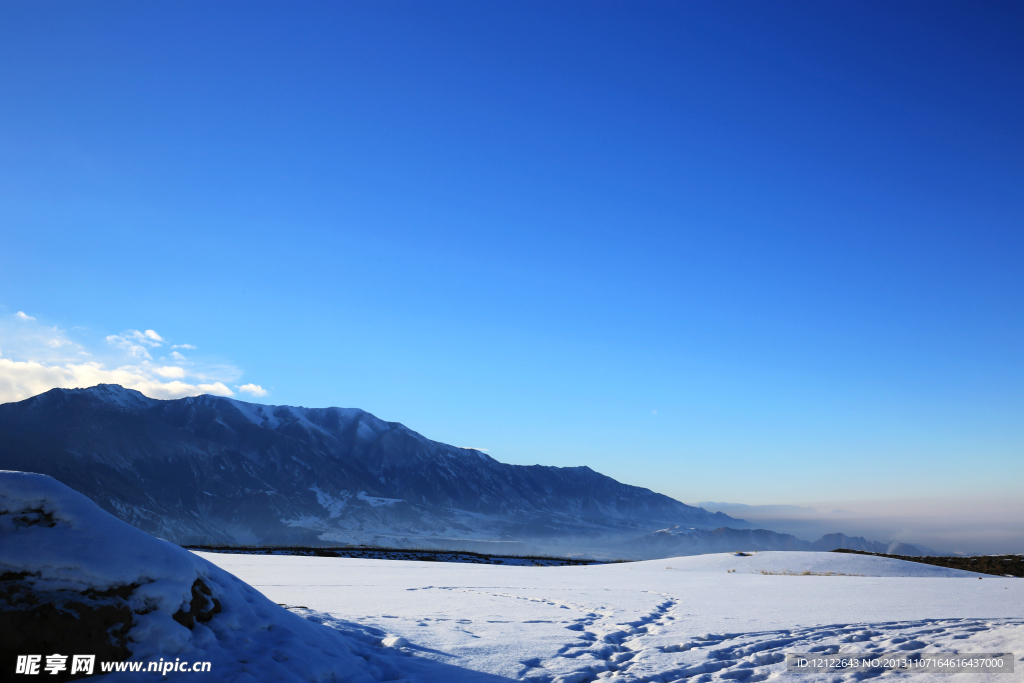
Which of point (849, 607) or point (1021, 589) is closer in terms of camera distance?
point (849, 607)

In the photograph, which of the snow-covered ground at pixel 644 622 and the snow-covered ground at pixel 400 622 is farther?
the snow-covered ground at pixel 644 622

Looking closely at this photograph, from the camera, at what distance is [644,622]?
927 cm

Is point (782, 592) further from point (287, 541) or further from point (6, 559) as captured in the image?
point (287, 541)

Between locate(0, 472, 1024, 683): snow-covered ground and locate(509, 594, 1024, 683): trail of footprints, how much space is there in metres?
0.03

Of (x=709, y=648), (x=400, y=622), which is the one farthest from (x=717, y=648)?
(x=400, y=622)

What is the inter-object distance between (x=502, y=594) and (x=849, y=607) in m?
6.68

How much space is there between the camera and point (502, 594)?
1239 centimetres

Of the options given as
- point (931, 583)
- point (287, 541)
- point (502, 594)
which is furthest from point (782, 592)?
point (287, 541)

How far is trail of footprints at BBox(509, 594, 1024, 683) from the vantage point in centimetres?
624

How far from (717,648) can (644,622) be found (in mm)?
2070

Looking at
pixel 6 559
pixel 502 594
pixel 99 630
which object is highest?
pixel 6 559

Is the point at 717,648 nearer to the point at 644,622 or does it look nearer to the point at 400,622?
the point at 644,622

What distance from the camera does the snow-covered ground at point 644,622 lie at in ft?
21.3

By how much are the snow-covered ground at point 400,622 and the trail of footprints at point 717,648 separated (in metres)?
0.03
